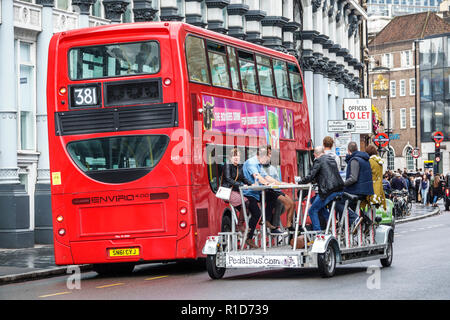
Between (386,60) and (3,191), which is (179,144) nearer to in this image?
(3,191)

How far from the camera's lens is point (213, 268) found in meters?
16.2

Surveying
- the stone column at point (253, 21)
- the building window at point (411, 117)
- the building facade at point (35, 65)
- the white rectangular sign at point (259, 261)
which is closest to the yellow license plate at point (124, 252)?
the white rectangular sign at point (259, 261)

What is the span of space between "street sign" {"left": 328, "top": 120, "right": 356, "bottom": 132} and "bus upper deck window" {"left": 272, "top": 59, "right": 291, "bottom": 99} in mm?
9127

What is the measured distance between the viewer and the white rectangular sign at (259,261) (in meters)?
15.3

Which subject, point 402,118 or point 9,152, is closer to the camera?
point 9,152

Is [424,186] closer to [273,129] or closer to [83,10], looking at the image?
[83,10]

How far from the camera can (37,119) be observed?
26.6m

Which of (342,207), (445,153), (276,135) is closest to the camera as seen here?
(342,207)

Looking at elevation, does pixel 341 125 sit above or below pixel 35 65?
below

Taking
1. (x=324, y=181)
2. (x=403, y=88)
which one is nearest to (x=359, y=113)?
(x=324, y=181)

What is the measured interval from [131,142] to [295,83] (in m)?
6.68

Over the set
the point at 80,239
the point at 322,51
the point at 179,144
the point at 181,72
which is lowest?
the point at 80,239

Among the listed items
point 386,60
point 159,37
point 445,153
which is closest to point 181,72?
point 159,37

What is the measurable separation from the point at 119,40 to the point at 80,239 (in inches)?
133
